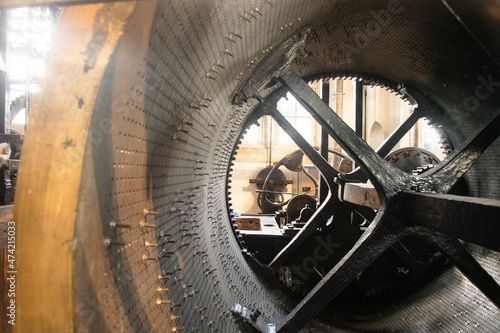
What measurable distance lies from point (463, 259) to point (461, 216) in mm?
779

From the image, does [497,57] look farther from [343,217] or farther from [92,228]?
[92,228]

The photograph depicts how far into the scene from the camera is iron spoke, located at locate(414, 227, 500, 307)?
6.61 ft

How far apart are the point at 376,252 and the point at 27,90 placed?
4443mm

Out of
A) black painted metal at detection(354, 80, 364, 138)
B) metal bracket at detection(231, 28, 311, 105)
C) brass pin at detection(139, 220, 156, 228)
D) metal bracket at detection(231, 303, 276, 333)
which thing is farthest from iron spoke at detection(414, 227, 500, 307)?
black painted metal at detection(354, 80, 364, 138)

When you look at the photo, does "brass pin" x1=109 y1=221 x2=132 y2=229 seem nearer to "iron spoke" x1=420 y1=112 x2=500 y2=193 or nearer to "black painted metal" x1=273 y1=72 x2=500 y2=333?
"black painted metal" x1=273 y1=72 x2=500 y2=333

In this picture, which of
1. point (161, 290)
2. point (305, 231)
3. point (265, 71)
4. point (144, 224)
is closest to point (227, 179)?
point (305, 231)

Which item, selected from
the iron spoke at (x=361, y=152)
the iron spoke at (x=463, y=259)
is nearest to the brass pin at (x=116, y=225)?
the iron spoke at (x=361, y=152)

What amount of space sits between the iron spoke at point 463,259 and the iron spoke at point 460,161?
30 cm

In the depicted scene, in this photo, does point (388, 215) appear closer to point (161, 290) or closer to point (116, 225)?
point (161, 290)

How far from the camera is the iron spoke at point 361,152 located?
6.81 ft

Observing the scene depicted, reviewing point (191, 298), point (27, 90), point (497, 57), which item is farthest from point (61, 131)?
point (27, 90)

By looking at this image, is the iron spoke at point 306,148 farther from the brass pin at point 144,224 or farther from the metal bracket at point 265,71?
the brass pin at point 144,224

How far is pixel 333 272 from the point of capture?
2.10 meters

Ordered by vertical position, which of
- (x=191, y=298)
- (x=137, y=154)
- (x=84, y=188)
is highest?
(x=137, y=154)
